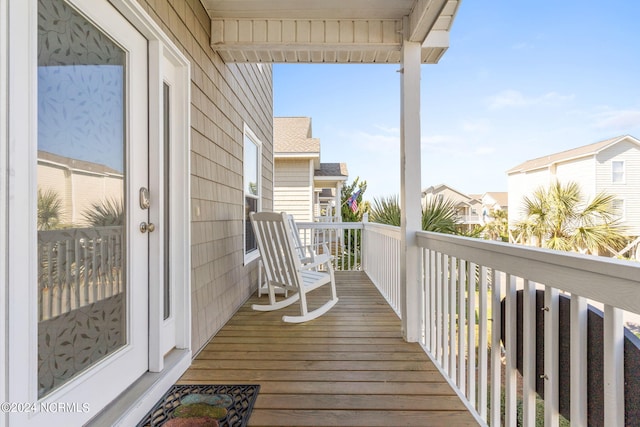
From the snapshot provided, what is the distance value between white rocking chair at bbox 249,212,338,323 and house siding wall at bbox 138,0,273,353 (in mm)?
354

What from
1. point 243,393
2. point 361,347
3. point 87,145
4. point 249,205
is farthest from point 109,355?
point 249,205

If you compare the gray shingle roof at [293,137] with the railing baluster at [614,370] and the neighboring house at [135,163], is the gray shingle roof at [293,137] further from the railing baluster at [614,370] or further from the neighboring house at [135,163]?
the railing baluster at [614,370]

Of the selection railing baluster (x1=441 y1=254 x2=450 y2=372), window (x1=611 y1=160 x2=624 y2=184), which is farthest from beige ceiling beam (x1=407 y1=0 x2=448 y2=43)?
window (x1=611 y1=160 x2=624 y2=184)

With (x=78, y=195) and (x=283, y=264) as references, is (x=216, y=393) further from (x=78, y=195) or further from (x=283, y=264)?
(x=283, y=264)

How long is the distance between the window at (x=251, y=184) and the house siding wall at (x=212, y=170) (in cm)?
24

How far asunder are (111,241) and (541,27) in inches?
626

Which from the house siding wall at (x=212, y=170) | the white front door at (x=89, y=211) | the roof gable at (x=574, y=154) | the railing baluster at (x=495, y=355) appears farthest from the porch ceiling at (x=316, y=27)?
the roof gable at (x=574, y=154)

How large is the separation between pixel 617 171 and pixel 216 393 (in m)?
13.8

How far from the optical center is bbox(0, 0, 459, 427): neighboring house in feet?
3.70

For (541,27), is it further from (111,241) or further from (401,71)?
Answer: (111,241)

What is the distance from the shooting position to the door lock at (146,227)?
1839 mm

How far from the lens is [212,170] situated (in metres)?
2.87

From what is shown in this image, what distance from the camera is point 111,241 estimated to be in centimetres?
162
